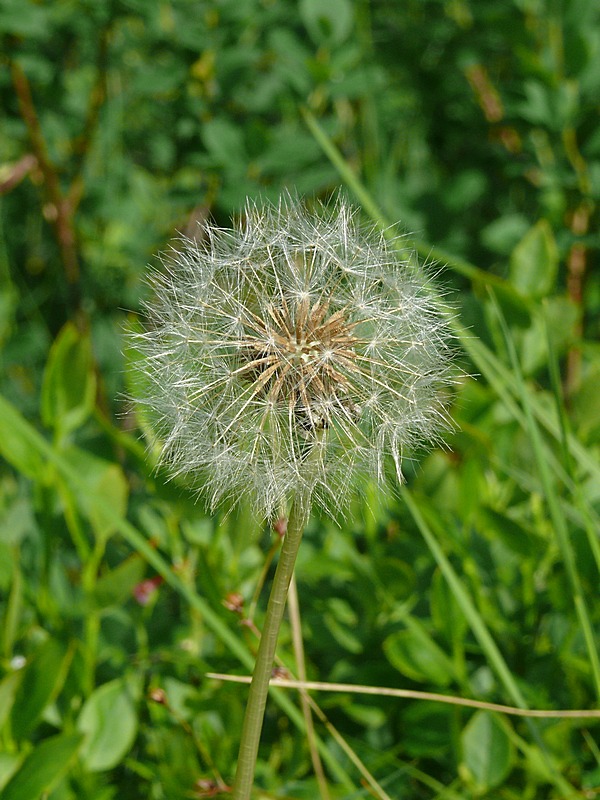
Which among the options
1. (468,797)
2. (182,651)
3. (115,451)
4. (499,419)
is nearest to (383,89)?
(499,419)

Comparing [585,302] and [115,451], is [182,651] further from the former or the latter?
[585,302]

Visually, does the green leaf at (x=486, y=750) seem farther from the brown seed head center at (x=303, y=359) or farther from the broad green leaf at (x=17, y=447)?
the broad green leaf at (x=17, y=447)

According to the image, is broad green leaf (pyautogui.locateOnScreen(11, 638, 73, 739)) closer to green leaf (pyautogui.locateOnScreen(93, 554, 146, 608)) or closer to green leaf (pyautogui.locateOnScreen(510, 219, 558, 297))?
green leaf (pyautogui.locateOnScreen(93, 554, 146, 608))

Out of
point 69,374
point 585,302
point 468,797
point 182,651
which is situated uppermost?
point 69,374

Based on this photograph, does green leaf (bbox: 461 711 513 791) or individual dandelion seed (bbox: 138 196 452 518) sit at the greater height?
individual dandelion seed (bbox: 138 196 452 518)

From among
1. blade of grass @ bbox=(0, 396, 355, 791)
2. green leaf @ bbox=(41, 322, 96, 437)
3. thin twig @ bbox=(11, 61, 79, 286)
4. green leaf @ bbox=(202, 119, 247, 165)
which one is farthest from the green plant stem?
thin twig @ bbox=(11, 61, 79, 286)

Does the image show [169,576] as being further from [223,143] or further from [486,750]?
[223,143]

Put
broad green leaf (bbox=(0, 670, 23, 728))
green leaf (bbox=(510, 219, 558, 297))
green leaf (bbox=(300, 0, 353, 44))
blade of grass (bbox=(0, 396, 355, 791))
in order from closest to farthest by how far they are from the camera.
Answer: blade of grass (bbox=(0, 396, 355, 791)), broad green leaf (bbox=(0, 670, 23, 728)), green leaf (bbox=(510, 219, 558, 297)), green leaf (bbox=(300, 0, 353, 44))
